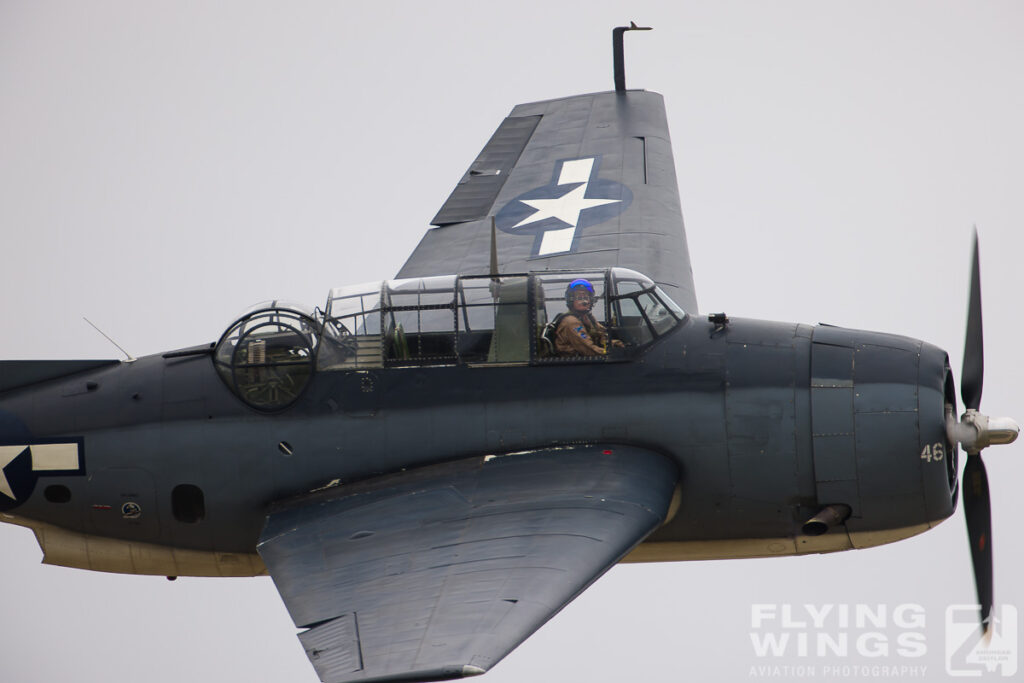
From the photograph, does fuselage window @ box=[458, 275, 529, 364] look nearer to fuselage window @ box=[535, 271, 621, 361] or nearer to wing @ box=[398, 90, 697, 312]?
fuselage window @ box=[535, 271, 621, 361]

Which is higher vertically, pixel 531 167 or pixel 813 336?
pixel 531 167

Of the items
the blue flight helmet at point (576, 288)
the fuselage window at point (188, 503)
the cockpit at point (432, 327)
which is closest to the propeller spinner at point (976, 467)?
the cockpit at point (432, 327)

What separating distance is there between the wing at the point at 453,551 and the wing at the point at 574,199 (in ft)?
15.0

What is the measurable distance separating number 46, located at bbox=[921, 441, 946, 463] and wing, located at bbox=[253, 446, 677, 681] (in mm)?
2388

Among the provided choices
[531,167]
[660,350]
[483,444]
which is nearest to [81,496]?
[483,444]

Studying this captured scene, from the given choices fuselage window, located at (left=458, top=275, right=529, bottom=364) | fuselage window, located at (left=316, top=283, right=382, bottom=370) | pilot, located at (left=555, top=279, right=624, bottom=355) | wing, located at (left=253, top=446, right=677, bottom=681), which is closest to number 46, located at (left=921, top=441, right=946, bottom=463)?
wing, located at (left=253, top=446, right=677, bottom=681)

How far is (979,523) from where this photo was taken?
1465 centimetres

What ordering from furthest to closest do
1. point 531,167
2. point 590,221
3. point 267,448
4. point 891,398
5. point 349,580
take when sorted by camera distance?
point 531,167
point 590,221
point 267,448
point 891,398
point 349,580

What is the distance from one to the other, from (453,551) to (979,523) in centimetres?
546

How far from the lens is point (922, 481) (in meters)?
13.9

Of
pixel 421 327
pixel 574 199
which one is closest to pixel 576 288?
pixel 421 327

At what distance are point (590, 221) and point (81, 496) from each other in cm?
801

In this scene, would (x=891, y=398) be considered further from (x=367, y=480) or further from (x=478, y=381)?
(x=367, y=480)

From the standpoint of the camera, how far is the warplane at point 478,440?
13797 millimetres
